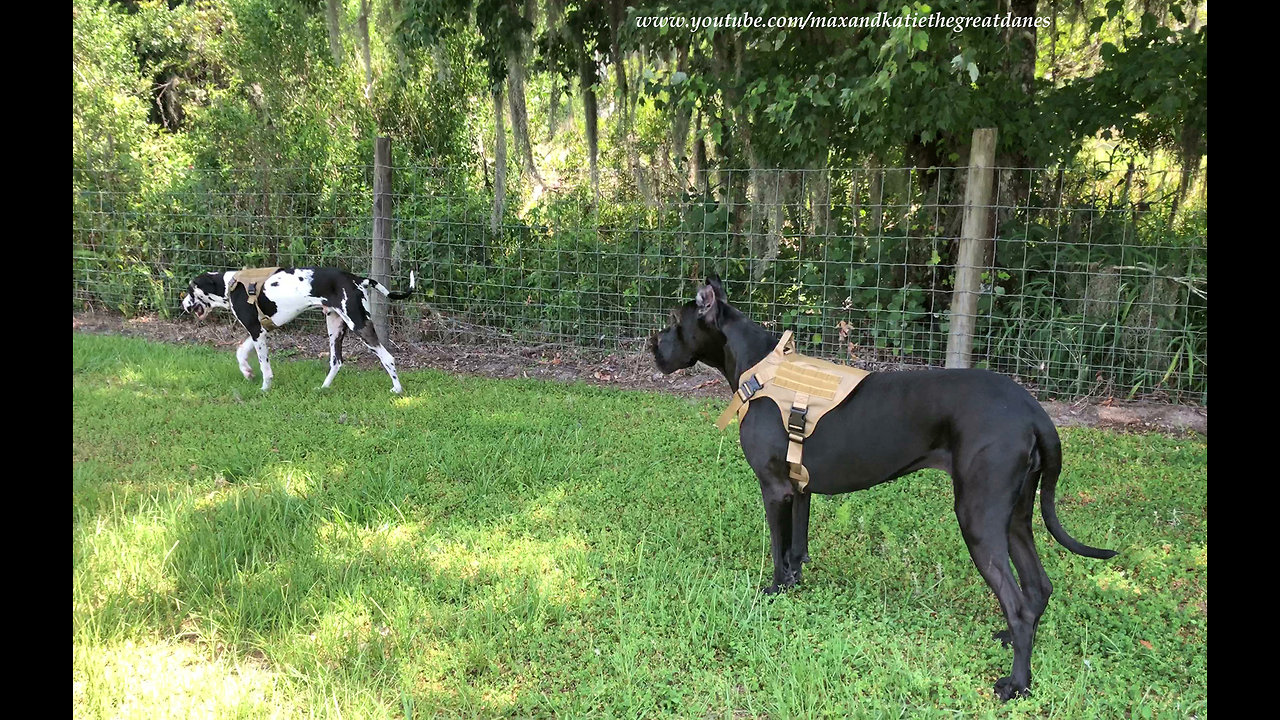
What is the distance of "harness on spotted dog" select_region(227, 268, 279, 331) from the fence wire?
175 cm

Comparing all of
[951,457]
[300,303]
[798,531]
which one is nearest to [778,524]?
[798,531]

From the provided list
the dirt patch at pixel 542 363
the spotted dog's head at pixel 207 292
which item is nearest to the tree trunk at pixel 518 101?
the dirt patch at pixel 542 363

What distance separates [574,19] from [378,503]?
216 inches

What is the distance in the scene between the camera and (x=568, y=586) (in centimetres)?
305

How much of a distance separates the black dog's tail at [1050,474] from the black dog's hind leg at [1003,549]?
12 centimetres

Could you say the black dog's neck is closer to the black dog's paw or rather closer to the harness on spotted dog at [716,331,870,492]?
the harness on spotted dog at [716,331,870,492]

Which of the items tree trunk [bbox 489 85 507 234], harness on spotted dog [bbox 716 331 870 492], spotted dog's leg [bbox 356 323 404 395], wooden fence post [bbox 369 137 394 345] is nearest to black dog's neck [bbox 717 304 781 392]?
harness on spotted dog [bbox 716 331 870 492]

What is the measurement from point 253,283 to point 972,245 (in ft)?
18.8

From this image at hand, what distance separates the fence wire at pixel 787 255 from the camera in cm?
576

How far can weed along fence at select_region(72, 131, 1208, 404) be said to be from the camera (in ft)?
18.7

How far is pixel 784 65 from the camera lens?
6.11 m

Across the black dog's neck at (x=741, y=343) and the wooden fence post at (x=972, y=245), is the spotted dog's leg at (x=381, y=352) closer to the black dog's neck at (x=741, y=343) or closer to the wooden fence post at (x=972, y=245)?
the black dog's neck at (x=741, y=343)

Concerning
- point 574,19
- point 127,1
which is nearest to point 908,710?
point 574,19
